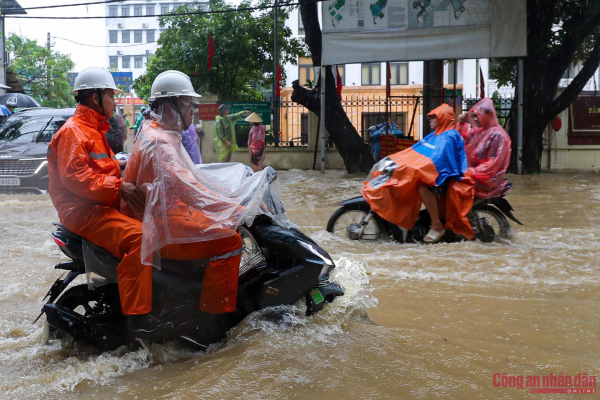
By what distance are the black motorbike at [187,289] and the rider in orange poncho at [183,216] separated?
0.10 meters

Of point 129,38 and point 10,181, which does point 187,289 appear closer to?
point 10,181

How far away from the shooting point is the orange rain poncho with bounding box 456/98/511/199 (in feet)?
22.7

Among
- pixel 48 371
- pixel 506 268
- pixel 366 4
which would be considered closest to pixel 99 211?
pixel 48 371

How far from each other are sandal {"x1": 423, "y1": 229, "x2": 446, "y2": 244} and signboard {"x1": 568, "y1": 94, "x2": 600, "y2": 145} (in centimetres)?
1237

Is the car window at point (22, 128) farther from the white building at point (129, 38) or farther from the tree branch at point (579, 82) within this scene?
the white building at point (129, 38)

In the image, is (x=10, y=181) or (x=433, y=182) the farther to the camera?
(x=10, y=181)

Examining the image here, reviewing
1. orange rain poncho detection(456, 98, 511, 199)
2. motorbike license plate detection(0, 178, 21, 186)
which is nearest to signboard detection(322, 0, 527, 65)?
orange rain poncho detection(456, 98, 511, 199)

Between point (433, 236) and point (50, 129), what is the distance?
8.15 meters

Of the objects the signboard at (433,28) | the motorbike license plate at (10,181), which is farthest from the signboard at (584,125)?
the motorbike license plate at (10,181)

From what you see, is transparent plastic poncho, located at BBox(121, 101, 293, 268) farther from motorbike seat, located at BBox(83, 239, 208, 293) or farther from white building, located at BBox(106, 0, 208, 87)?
white building, located at BBox(106, 0, 208, 87)

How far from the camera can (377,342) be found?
3.79 meters

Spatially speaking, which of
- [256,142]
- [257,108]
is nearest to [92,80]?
[256,142]

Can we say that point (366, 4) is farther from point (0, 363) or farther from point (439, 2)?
point (0, 363)

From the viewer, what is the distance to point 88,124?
11.7ft
